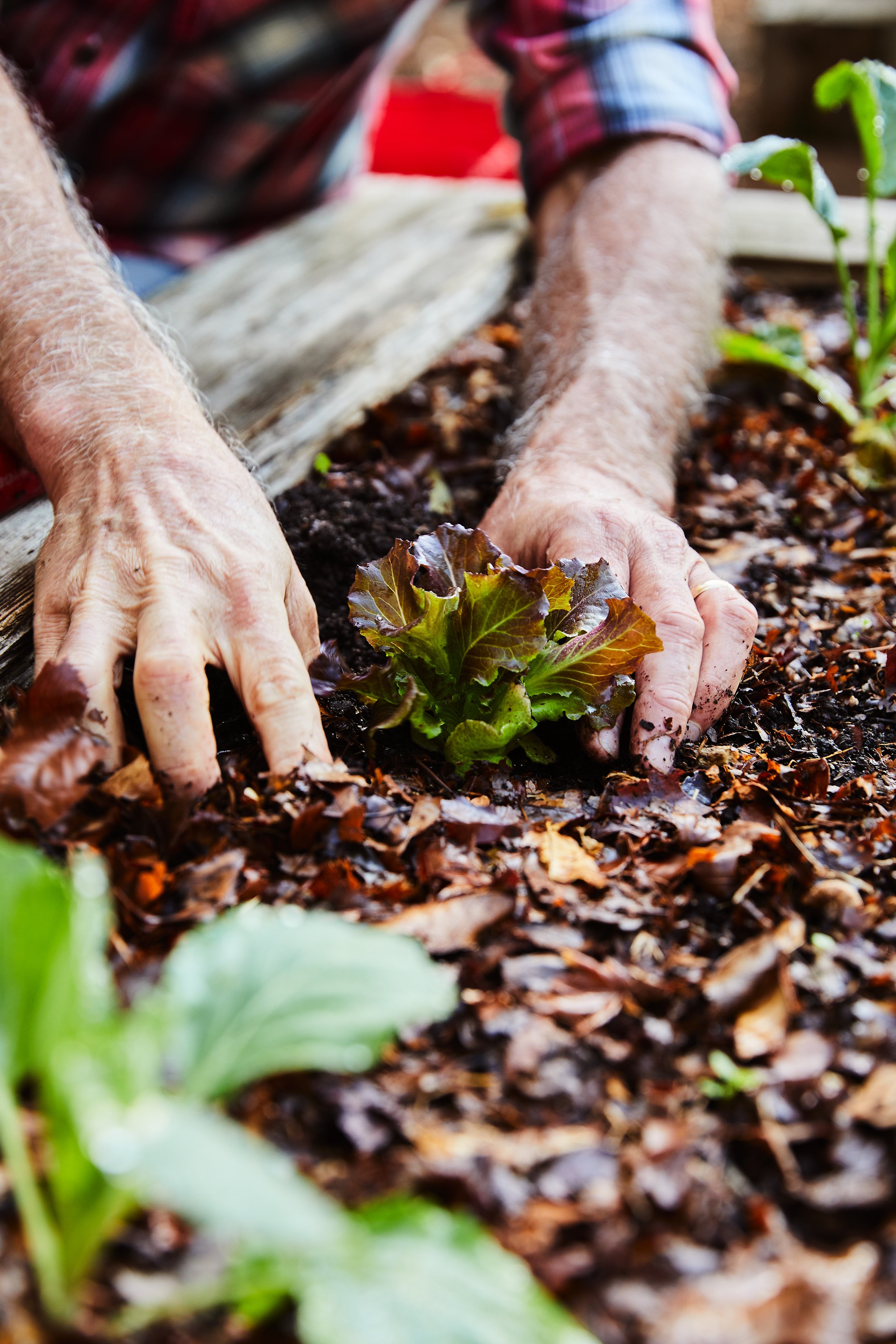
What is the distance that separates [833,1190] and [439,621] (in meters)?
0.73

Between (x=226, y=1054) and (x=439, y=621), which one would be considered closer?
(x=226, y=1054)

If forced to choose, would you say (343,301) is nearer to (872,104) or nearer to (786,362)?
(786,362)

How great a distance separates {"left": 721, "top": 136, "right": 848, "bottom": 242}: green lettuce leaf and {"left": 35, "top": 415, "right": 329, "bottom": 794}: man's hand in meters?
1.21

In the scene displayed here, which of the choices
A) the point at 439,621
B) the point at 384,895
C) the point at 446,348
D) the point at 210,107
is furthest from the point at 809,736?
the point at 210,107

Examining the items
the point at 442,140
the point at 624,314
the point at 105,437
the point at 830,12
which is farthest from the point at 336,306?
the point at 830,12

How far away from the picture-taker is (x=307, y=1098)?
82cm

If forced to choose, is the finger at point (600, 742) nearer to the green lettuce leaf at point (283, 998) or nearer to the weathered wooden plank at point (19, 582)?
the green lettuce leaf at point (283, 998)

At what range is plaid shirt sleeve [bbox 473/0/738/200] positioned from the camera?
245 centimetres

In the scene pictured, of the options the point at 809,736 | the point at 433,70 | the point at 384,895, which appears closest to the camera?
the point at 384,895

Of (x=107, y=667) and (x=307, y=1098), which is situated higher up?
(x=107, y=667)

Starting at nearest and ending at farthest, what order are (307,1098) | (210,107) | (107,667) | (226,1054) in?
1. (226,1054)
2. (307,1098)
3. (107,667)
4. (210,107)

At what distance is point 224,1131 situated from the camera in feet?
2.04

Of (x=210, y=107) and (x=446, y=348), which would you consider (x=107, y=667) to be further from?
(x=210, y=107)

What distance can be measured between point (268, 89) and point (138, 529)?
224 cm
